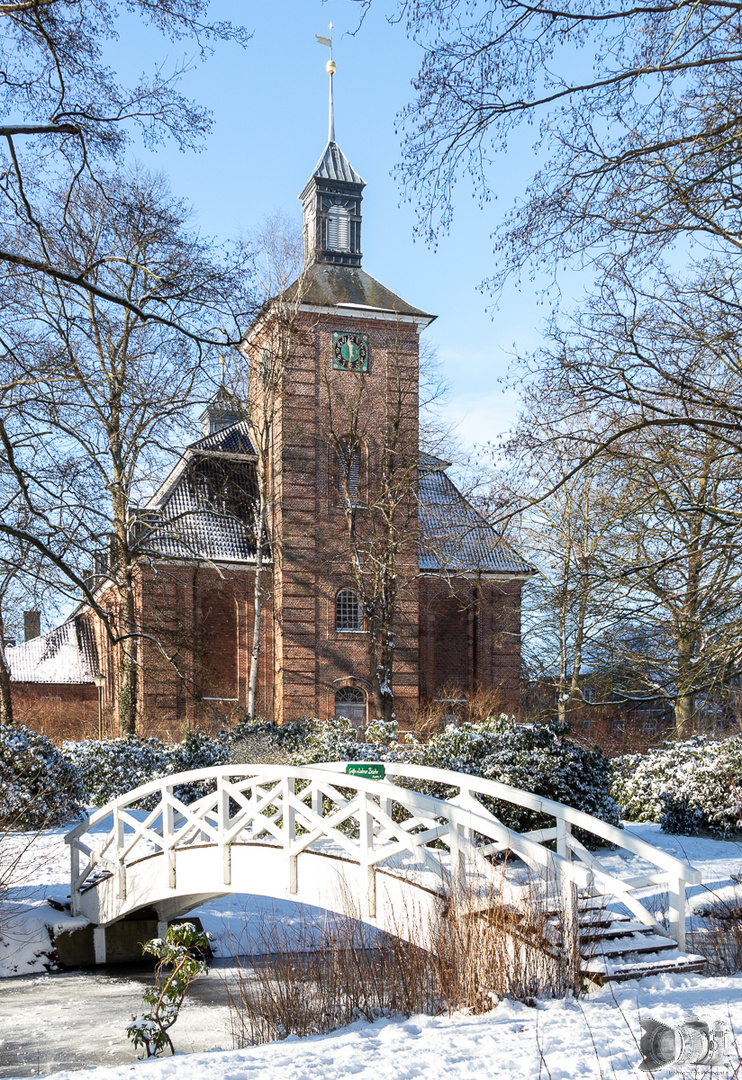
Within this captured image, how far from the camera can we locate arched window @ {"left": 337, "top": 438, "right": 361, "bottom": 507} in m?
31.5

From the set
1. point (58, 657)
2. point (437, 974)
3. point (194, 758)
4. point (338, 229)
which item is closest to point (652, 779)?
point (194, 758)

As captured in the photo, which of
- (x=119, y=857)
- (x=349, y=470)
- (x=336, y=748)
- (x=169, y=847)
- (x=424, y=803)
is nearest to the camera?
(x=424, y=803)

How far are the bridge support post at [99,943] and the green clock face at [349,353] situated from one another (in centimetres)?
2202

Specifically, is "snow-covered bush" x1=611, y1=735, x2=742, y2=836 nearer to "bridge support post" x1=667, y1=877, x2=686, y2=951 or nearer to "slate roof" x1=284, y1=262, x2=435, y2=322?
"bridge support post" x1=667, y1=877, x2=686, y2=951

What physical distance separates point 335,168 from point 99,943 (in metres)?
31.1

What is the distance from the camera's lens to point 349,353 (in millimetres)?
32562

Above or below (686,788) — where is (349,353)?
above

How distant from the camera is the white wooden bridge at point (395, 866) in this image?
7758mm

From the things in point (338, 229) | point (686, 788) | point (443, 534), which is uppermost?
point (338, 229)

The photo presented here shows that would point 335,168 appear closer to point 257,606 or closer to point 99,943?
point 257,606

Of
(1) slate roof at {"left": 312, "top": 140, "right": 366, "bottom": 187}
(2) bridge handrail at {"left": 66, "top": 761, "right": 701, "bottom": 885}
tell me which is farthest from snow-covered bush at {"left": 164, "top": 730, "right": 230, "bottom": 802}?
(1) slate roof at {"left": 312, "top": 140, "right": 366, "bottom": 187}

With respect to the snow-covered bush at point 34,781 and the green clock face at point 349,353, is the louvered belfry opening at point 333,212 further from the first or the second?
the snow-covered bush at point 34,781

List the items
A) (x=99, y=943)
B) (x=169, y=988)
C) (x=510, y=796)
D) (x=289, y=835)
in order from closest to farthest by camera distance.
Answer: (x=169, y=988)
(x=510, y=796)
(x=289, y=835)
(x=99, y=943)

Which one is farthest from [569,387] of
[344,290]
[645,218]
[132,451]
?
[344,290]
